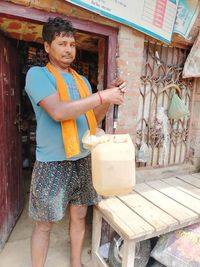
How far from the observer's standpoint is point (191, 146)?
291cm

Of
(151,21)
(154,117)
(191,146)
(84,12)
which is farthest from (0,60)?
(191,146)

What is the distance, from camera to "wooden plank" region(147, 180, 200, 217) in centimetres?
201

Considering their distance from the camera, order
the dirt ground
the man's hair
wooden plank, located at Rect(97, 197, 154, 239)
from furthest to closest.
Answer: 1. the dirt ground
2. wooden plank, located at Rect(97, 197, 154, 239)
3. the man's hair

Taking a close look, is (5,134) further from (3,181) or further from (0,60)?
(0,60)

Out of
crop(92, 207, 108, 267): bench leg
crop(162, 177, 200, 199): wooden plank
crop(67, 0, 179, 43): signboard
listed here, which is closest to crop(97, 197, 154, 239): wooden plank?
crop(92, 207, 108, 267): bench leg

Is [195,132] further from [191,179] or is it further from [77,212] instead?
[77,212]

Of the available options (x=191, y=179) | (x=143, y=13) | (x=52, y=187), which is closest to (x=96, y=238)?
(x=52, y=187)

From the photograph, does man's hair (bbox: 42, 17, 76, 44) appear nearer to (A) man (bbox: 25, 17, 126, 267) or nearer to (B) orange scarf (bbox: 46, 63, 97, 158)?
(A) man (bbox: 25, 17, 126, 267)

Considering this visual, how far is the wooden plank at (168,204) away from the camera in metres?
1.83

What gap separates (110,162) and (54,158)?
1.41 ft

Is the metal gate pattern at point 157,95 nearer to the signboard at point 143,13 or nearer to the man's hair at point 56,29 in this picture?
the signboard at point 143,13

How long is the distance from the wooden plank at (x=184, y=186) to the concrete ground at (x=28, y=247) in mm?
1040

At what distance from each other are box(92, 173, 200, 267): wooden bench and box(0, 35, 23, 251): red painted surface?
0.90 meters

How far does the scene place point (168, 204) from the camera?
2021 mm
